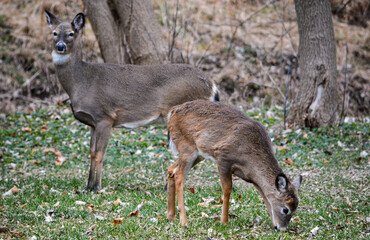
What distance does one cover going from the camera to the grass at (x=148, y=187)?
216 inches

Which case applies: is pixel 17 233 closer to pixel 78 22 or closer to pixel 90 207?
pixel 90 207

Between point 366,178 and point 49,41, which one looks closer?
point 366,178

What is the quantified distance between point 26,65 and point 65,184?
972 cm

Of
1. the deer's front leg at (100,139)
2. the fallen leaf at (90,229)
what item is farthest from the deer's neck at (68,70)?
the fallen leaf at (90,229)

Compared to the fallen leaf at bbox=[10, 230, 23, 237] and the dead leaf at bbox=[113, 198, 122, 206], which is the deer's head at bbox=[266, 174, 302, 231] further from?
the fallen leaf at bbox=[10, 230, 23, 237]

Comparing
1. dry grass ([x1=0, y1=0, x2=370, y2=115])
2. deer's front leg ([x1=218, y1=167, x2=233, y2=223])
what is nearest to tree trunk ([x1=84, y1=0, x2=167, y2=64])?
dry grass ([x1=0, y1=0, x2=370, y2=115])

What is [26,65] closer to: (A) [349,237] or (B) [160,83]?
(B) [160,83]

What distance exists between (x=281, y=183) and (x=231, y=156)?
633 mm

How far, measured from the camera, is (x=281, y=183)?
17.4 ft

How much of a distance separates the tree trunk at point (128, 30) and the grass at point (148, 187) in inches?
73.7

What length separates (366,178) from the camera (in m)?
7.68

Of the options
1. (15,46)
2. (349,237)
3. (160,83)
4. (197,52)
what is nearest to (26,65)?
(15,46)

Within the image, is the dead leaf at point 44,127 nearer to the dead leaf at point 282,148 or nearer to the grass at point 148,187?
the grass at point 148,187

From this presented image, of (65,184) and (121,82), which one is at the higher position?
(121,82)
